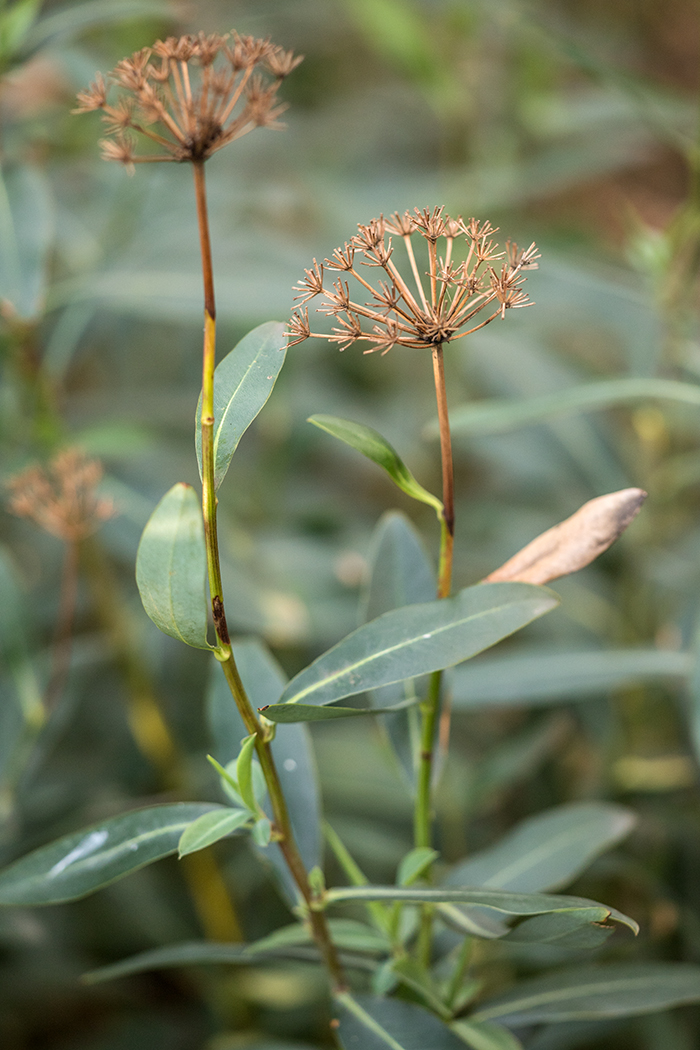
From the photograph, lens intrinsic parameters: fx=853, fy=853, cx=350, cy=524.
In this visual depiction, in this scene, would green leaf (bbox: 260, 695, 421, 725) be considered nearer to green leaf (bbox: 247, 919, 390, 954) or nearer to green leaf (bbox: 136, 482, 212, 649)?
green leaf (bbox: 136, 482, 212, 649)

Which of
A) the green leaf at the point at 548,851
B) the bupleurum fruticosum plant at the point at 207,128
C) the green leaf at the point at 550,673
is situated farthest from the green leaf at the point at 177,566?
the green leaf at the point at 550,673

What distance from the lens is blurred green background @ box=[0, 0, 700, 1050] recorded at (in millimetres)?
829

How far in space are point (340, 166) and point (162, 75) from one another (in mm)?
1515

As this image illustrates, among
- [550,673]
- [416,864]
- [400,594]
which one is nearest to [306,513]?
[550,673]

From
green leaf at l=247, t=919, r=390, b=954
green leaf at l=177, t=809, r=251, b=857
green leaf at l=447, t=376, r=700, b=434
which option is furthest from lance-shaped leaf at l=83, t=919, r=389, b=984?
green leaf at l=447, t=376, r=700, b=434

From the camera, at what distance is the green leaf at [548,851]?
546mm

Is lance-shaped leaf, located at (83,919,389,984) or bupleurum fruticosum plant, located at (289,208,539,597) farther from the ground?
A: bupleurum fruticosum plant, located at (289,208,539,597)

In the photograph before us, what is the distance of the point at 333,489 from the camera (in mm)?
1651

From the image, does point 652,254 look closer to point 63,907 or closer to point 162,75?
point 162,75

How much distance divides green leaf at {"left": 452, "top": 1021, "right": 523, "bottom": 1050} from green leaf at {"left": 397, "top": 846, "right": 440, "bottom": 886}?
88mm

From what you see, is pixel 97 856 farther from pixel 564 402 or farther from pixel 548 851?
pixel 564 402

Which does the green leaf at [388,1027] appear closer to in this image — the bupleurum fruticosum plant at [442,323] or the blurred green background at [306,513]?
the bupleurum fruticosum plant at [442,323]

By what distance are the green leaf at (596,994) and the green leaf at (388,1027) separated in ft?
0.19

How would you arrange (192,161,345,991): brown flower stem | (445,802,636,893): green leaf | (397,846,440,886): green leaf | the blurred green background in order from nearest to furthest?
(192,161,345,991): brown flower stem < (397,846,440,886): green leaf < (445,802,636,893): green leaf < the blurred green background
